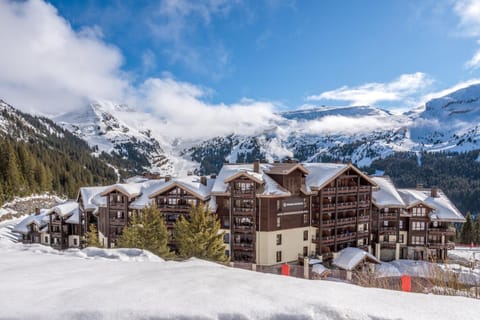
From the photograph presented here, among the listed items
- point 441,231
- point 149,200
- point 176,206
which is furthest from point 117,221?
point 441,231

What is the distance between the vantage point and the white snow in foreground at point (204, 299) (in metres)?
3.26

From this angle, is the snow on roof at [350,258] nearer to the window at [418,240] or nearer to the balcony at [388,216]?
the balcony at [388,216]

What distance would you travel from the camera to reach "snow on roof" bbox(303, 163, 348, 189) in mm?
34969

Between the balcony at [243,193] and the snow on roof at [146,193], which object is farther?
the snow on roof at [146,193]

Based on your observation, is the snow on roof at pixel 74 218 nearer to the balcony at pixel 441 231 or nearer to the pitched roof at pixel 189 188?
the pitched roof at pixel 189 188

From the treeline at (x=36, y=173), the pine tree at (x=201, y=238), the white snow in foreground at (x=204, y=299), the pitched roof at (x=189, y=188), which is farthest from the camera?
the treeline at (x=36, y=173)

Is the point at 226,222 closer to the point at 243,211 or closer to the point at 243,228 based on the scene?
the point at 243,228

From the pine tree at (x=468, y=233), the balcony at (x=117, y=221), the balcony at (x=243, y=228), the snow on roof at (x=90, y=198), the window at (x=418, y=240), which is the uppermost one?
the snow on roof at (x=90, y=198)

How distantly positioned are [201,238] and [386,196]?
1008 inches

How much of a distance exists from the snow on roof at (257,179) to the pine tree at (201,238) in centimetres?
533

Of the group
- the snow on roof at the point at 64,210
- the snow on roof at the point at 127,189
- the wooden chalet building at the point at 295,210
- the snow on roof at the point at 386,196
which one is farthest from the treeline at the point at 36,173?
the snow on roof at the point at 386,196

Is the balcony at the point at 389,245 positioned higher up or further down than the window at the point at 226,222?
further down

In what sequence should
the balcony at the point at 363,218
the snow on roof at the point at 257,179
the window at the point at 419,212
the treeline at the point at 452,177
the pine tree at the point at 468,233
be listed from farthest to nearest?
the treeline at the point at 452,177 → the pine tree at the point at 468,233 → the window at the point at 419,212 → the balcony at the point at 363,218 → the snow on roof at the point at 257,179

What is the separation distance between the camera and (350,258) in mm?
34125
